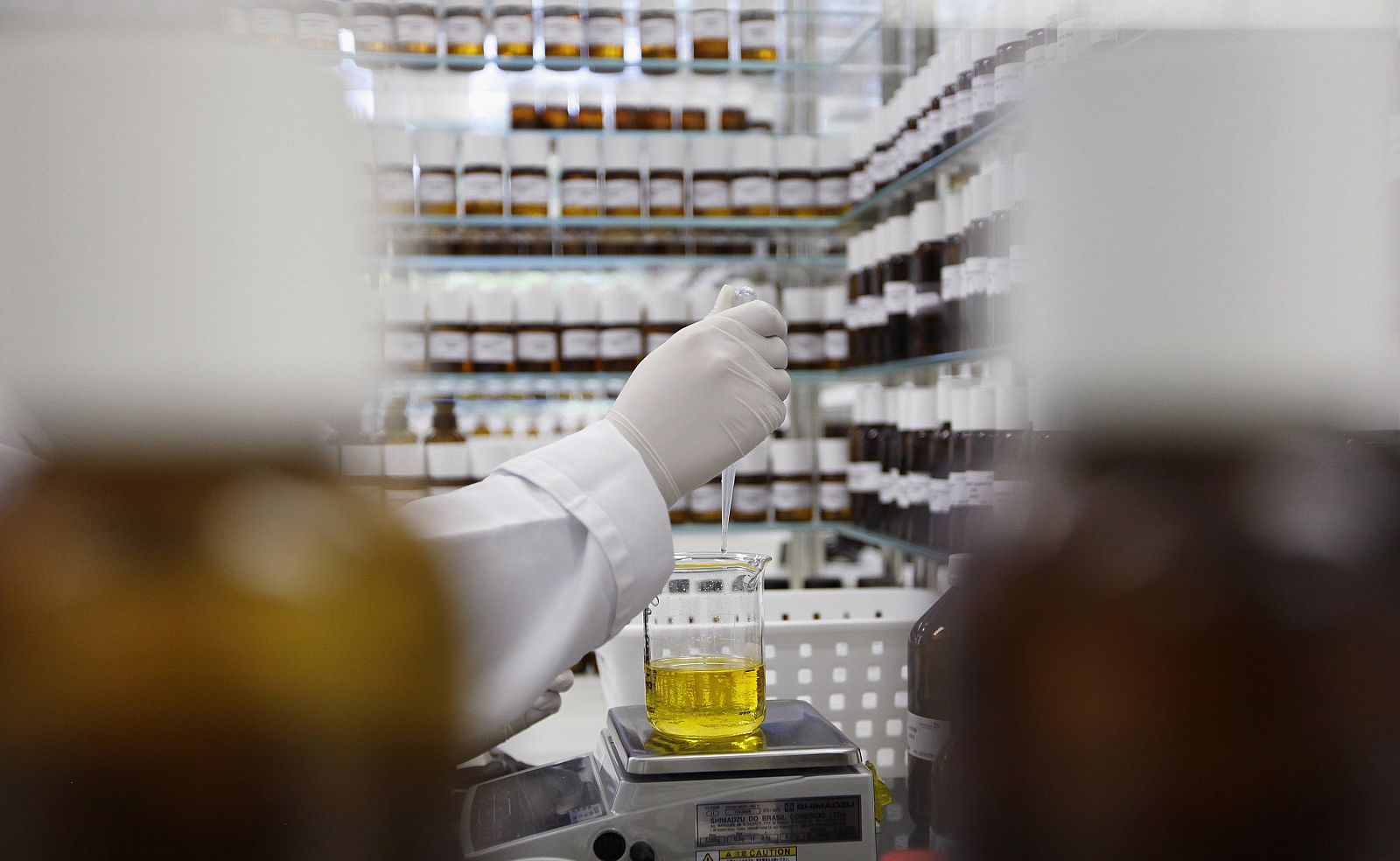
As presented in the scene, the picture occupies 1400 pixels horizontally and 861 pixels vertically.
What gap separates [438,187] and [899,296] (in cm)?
101

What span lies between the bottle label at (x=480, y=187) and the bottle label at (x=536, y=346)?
11.7 inches

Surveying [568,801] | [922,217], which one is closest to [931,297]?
[922,217]

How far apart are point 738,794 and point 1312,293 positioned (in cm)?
56

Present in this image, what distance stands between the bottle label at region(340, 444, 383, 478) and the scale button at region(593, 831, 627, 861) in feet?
1.64

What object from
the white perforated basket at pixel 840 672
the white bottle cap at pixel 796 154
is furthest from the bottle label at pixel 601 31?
the white perforated basket at pixel 840 672

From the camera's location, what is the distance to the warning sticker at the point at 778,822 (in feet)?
2.15

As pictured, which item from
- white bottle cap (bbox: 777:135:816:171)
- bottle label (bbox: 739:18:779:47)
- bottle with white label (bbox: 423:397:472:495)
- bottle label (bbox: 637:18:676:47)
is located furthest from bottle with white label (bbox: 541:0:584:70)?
bottle with white label (bbox: 423:397:472:495)

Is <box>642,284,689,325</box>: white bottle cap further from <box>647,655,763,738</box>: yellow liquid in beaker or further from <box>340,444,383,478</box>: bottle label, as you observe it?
<box>340,444,383,478</box>: bottle label

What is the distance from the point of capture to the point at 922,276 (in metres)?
2.00

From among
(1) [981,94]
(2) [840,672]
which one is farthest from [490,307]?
(2) [840,672]

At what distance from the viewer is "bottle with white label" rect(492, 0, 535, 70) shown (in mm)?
2396

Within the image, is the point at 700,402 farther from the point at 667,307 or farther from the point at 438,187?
the point at 438,187

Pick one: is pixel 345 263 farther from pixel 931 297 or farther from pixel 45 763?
pixel 931 297

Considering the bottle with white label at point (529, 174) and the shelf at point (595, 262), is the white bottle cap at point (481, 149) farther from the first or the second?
the shelf at point (595, 262)
